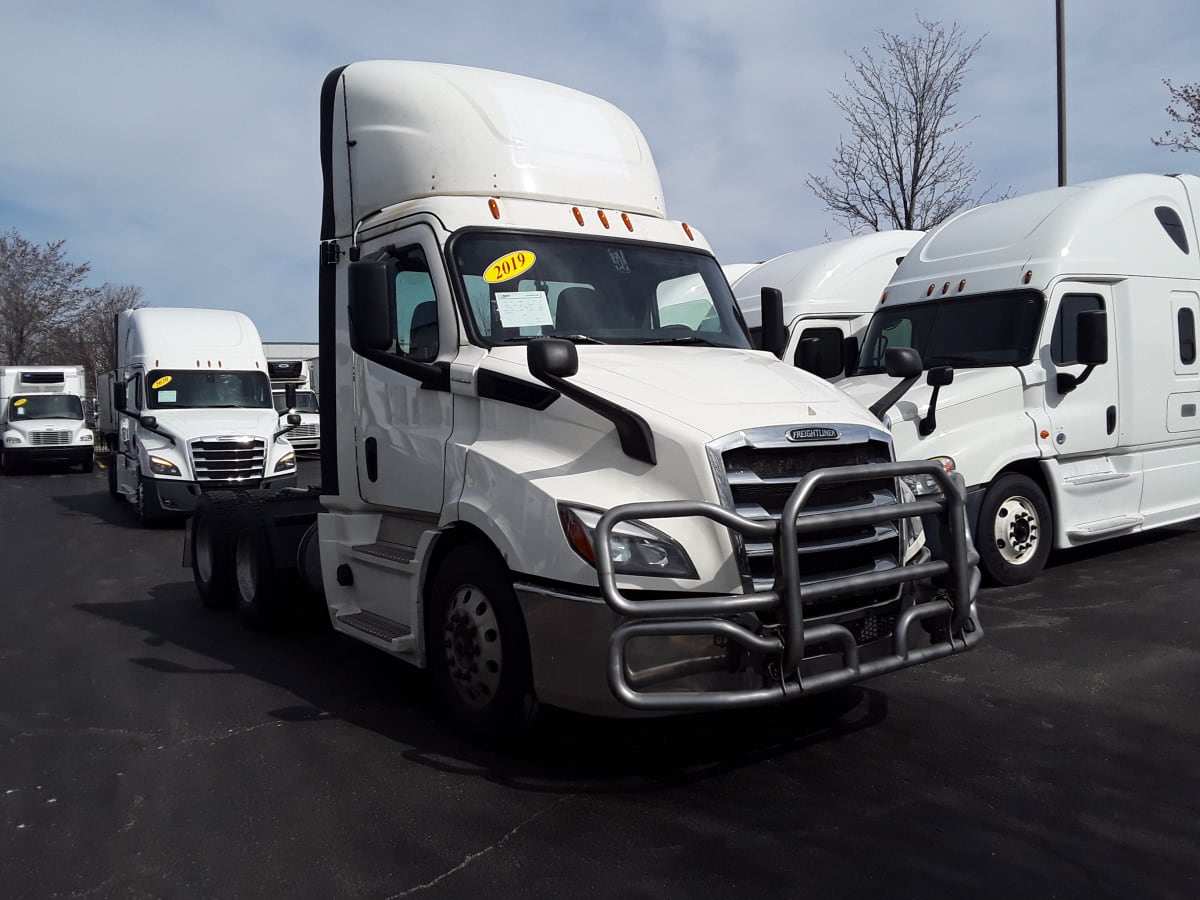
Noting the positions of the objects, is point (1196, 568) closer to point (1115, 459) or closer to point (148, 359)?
point (1115, 459)

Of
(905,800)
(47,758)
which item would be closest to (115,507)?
(47,758)

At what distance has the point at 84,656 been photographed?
7.06 meters

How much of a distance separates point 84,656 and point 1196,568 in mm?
9038

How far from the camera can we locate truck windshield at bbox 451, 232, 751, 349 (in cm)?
521

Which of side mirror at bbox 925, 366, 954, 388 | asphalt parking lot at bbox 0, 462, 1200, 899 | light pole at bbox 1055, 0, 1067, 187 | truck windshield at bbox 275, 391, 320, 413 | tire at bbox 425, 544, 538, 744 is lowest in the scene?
asphalt parking lot at bbox 0, 462, 1200, 899

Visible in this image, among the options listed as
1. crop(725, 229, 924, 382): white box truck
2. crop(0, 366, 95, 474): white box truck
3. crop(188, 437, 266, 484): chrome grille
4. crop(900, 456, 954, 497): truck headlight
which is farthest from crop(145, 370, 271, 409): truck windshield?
crop(0, 366, 95, 474): white box truck

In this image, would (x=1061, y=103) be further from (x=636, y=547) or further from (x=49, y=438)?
(x=49, y=438)

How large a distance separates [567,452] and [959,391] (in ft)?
15.8

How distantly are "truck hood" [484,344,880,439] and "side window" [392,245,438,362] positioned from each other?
506 mm

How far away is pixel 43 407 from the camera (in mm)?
28109

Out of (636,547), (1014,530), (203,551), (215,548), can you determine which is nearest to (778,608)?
(636,547)

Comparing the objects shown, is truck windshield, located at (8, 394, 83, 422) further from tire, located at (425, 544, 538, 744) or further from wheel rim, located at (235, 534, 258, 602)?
tire, located at (425, 544, 538, 744)

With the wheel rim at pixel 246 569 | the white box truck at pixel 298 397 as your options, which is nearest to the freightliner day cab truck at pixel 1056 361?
the wheel rim at pixel 246 569

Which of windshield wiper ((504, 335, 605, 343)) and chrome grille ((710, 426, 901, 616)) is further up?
windshield wiper ((504, 335, 605, 343))
